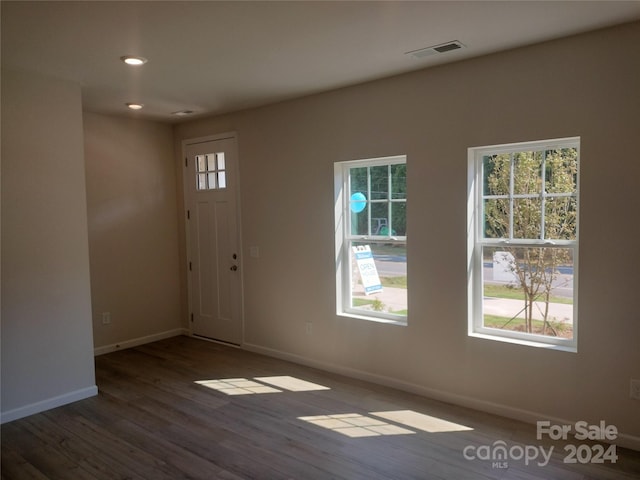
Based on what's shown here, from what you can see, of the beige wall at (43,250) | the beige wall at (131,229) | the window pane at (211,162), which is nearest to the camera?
the beige wall at (43,250)

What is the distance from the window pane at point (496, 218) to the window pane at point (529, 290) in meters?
0.12

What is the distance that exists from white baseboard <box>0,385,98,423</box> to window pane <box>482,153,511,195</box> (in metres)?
3.55

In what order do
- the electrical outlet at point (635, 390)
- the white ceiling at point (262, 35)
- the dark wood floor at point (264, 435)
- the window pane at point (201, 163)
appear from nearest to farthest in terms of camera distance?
1. the white ceiling at point (262, 35)
2. the dark wood floor at point (264, 435)
3. the electrical outlet at point (635, 390)
4. the window pane at point (201, 163)

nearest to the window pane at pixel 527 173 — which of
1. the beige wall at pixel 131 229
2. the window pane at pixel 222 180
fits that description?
the window pane at pixel 222 180

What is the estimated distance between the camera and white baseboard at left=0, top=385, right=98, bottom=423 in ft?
11.0

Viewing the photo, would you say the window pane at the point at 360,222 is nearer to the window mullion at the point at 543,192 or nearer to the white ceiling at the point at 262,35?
the white ceiling at the point at 262,35

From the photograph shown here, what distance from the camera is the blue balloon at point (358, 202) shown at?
4.09 m

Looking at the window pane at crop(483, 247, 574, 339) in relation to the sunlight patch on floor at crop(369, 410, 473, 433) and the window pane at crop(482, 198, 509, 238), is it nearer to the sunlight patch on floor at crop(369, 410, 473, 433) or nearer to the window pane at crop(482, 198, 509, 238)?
the window pane at crop(482, 198, 509, 238)

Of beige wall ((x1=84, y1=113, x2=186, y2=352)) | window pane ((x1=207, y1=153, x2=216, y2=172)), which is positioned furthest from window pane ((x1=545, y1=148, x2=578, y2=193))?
beige wall ((x1=84, y1=113, x2=186, y2=352))

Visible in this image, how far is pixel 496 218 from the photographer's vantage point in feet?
11.1

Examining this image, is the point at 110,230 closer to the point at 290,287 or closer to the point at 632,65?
the point at 290,287

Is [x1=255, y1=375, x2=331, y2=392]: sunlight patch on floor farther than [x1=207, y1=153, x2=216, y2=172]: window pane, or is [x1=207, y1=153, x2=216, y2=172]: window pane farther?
[x1=207, y1=153, x2=216, y2=172]: window pane

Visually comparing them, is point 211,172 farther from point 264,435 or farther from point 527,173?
point 527,173

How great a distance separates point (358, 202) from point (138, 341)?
10.1ft
